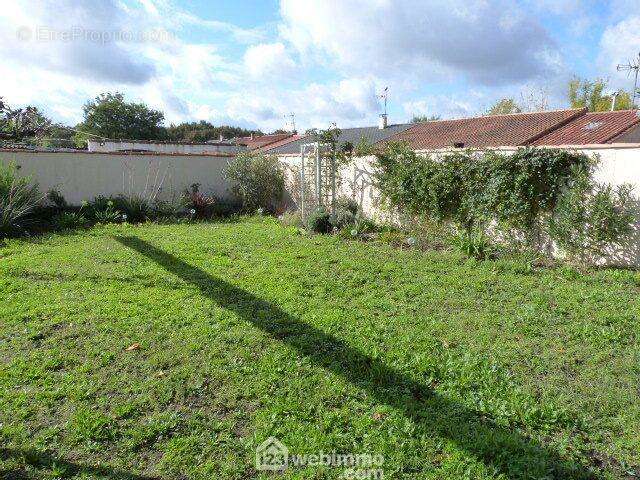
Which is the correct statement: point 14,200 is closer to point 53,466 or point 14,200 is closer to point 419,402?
point 53,466

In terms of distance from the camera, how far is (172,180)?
42.1ft

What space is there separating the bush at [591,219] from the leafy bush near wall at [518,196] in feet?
0.04

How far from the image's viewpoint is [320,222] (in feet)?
31.6

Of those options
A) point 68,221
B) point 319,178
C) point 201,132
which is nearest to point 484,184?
point 319,178

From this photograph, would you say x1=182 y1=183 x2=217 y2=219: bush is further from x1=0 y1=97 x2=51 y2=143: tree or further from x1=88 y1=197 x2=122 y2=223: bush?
x1=0 y1=97 x2=51 y2=143: tree

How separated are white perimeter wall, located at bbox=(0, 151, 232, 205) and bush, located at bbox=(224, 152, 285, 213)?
2.72 ft

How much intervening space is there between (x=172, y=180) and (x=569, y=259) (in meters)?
10.5

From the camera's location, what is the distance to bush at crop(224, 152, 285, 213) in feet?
41.5

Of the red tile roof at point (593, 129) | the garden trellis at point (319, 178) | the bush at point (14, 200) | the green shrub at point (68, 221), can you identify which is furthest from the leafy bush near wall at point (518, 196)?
the bush at point (14, 200)

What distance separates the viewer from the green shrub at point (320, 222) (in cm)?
958

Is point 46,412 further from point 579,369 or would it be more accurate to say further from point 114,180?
point 114,180

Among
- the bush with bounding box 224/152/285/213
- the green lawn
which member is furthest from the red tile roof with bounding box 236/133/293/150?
the green lawn

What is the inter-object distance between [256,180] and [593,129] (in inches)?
459

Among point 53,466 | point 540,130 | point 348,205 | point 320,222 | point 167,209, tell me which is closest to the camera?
point 53,466
